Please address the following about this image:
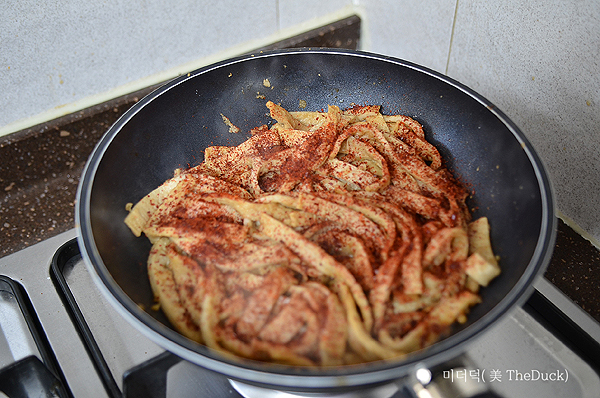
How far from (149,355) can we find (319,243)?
529 mm

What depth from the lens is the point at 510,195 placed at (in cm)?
101

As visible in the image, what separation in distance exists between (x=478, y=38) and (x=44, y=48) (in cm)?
134

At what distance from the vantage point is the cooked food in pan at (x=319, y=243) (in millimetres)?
842

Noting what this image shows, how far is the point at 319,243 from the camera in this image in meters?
1.01

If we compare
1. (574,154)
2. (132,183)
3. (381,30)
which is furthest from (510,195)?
(381,30)

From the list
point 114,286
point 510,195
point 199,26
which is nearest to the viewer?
point 114,286

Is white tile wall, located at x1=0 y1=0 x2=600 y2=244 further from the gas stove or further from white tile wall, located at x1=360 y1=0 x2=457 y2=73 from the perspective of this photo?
the gas stove

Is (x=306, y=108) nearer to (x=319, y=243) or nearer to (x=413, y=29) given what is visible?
(x=319, y=243)

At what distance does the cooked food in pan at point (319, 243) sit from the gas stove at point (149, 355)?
0.70ft

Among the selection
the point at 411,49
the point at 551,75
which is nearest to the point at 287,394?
the point at 551,75

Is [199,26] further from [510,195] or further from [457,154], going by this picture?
[510,195]

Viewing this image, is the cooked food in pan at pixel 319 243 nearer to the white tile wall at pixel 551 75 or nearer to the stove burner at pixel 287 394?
the stove burner at pixel 287 394

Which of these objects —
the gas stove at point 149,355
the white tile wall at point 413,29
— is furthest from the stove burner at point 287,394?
the white tile wall at point 413,29

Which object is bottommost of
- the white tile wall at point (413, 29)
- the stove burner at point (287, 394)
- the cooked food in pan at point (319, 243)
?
the stove burner at point (287, 394)
